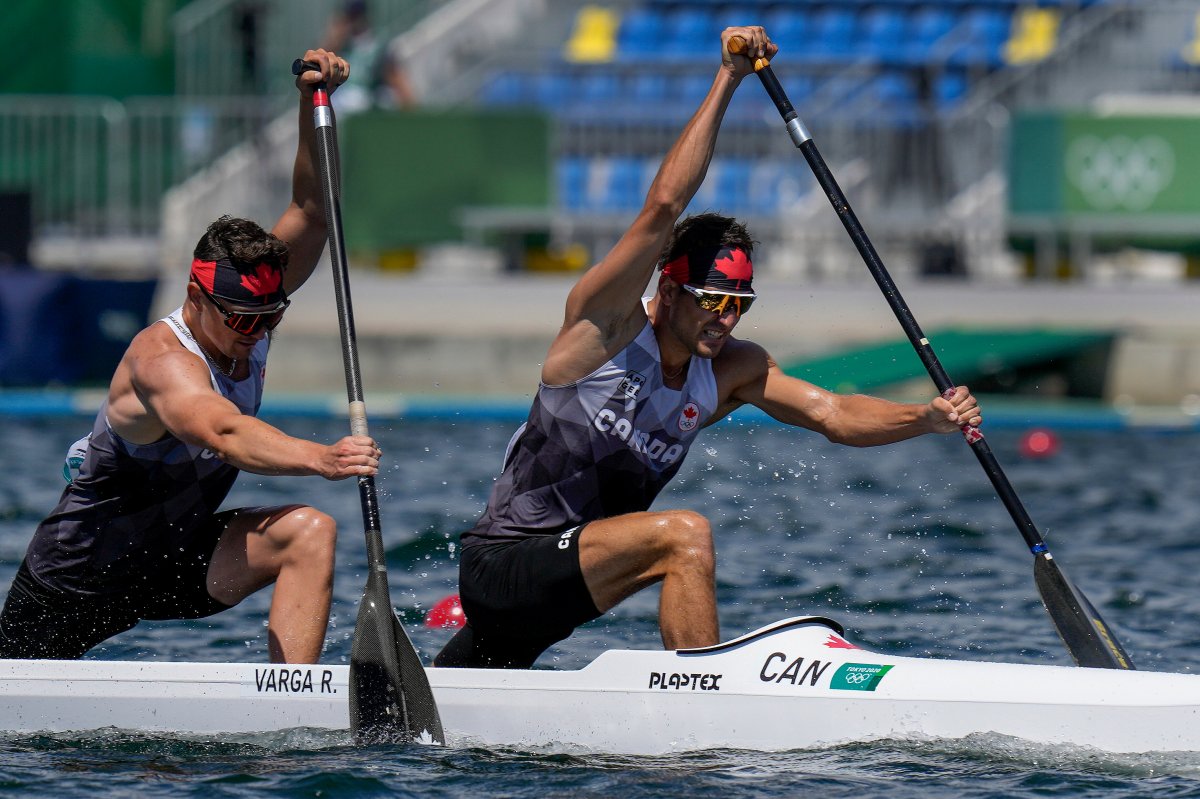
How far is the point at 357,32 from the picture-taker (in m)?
16.7

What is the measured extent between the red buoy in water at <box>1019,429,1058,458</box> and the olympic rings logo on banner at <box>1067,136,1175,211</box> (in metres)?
3.81

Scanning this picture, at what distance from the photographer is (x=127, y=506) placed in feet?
16.8

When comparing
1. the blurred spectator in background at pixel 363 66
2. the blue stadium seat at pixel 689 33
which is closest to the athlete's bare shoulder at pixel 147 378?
the blurred spectator in background at pixel 363 66

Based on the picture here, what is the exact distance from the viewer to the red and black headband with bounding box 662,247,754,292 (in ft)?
15.9

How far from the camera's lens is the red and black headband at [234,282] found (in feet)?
15.9

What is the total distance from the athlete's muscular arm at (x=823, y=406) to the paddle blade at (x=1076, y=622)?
587 mm

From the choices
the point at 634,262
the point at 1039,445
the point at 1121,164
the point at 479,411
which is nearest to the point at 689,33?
the point at 1121,164

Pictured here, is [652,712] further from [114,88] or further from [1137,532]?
[114,88]

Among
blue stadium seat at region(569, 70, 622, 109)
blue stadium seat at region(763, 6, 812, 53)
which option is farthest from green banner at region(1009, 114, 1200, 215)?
blue stadium seat at region(763, 6, 812, 53)

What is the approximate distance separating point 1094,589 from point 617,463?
3.25 meters

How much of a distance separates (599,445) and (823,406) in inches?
30.9

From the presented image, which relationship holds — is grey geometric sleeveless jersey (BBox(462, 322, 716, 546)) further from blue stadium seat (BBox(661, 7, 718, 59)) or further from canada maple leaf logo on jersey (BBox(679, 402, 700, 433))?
blue stadium seat (BBox(661, 7, 718, 59))

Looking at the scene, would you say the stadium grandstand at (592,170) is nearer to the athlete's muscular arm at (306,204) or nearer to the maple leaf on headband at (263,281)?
the athlete's muscular arm at (306,204)

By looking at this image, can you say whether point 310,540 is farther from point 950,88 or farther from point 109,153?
point 950,88
